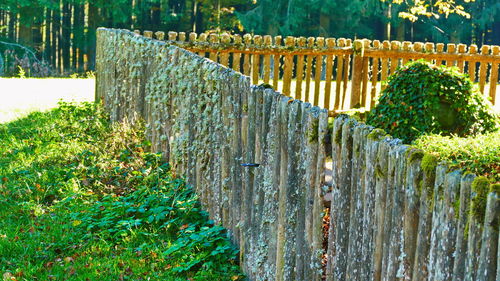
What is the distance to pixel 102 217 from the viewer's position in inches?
241

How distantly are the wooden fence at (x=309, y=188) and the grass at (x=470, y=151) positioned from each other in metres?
2.18

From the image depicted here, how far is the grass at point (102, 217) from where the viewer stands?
16.7 ft

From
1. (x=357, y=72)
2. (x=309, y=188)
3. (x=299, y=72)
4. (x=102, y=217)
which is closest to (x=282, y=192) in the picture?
(x=309, y=188)

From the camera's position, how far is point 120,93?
31.5 ft

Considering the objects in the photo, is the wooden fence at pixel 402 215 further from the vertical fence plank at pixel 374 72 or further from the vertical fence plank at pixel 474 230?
the vertical fence plank at pixel 374 72

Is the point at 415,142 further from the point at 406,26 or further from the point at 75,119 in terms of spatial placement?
the point at 406,26

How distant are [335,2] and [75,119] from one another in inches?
796

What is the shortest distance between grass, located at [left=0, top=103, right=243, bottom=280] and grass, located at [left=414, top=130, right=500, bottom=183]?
2.48 m

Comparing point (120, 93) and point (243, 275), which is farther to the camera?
point (120, 93)

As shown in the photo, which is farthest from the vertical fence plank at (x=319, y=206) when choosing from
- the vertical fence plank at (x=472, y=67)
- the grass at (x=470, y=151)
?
the vertical fence plank at (x=472, y=67)

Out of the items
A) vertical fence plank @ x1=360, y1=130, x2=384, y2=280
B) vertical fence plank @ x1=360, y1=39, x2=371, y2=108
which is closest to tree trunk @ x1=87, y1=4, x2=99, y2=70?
vertical fence plank @ x1=360, y1=39, x2=371, y2=108

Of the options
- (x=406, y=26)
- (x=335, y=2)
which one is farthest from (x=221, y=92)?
(x=406, y=26)

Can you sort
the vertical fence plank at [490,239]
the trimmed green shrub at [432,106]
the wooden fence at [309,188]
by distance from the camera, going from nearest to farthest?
the vertical fence plank at [490,239] → the wooden fence at [309,188] → the trimmed green shrub at [432,106]

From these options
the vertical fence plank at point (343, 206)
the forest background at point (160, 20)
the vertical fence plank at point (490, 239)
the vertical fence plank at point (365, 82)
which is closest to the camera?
the vertical fence plank at point (490, 239)
